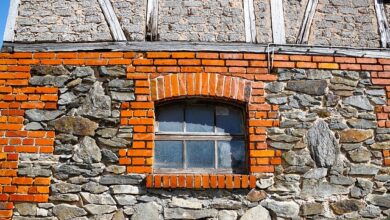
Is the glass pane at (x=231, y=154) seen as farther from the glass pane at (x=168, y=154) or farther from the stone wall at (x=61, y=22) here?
the stone wall at (x=61, y=22)

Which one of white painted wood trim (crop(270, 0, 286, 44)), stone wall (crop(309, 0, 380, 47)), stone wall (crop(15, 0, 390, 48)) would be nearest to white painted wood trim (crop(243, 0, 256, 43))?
stone wall (crop(15, 0, 390, 48))

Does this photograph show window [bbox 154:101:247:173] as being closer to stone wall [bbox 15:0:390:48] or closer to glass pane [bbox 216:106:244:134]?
glass pane [bbox 216:106:244:134]

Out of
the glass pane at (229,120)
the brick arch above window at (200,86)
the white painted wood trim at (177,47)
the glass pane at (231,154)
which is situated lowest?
the glass pane at (231,154)

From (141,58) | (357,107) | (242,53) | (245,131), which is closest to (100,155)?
(141,58)

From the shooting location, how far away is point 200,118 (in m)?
4.79

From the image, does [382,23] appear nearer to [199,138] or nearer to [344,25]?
[344,25]

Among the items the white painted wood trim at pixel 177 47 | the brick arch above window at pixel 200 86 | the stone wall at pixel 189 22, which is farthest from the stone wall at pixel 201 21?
the brick arch above window at pixel 200 86

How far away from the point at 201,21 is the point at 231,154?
1.66 metres

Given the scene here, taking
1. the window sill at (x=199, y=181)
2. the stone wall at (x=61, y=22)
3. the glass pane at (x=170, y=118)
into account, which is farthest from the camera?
the stone wall at (x=61, y=22)

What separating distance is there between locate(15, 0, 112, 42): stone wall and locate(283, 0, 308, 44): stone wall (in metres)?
2.19

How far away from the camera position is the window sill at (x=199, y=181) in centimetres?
433

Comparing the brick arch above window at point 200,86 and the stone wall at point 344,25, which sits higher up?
the stone wall at point 344,25

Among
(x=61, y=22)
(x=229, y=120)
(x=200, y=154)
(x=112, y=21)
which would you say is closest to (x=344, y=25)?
(x=229, y=120)

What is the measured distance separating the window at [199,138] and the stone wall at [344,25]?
1437 millimetres
